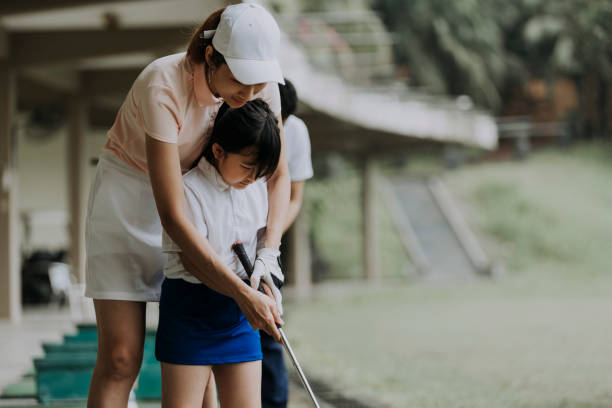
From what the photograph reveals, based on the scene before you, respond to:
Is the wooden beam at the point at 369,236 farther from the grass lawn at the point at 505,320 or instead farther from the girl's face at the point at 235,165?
the girl's face at the point at 235,165

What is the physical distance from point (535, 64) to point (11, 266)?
811 inches

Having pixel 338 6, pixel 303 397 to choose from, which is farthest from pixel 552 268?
pixel 303 397

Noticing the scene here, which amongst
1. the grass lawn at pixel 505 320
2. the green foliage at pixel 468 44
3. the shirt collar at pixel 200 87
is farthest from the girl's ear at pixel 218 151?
the green foliage at pixel 468 44

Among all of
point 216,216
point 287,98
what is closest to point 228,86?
point 216,216

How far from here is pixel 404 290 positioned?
14688mm

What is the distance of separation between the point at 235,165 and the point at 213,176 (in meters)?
0.09

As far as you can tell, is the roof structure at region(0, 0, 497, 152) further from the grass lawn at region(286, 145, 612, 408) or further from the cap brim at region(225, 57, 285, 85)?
the cap brim at region(225, 57, 285, 85)

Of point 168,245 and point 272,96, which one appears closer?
point 168,245

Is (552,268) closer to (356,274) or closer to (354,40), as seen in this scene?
(356,274)

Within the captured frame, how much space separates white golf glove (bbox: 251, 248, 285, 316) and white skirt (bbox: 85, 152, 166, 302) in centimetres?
31

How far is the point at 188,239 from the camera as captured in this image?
215 cm

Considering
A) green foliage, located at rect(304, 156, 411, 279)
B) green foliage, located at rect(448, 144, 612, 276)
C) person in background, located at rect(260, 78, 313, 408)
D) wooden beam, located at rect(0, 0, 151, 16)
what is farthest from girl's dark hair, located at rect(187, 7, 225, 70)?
green foliage, located at rect(448, 144, 612, 276)

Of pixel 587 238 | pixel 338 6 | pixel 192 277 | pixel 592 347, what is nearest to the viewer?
pixel 192 277

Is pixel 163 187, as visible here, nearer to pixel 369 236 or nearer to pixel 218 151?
pixel 218 151
